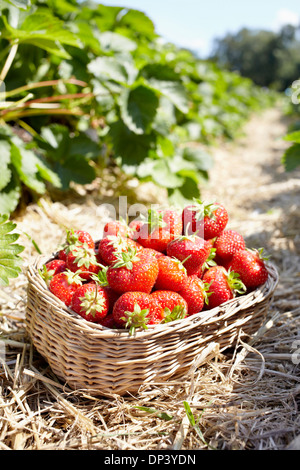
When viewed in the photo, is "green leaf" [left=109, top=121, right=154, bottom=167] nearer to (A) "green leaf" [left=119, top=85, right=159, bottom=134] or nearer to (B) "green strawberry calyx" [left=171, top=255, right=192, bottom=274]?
(A) "green leaf" [left=119, top=85, right=159, bottom=134]

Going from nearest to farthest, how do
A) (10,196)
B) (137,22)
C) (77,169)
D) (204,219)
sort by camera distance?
1. (204,219)
2. (10,196)
3. (77,169)
4. (137,22)

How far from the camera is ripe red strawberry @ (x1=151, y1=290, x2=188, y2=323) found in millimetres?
1156

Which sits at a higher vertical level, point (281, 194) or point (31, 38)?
point (31, 38)

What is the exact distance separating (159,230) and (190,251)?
0.48ft

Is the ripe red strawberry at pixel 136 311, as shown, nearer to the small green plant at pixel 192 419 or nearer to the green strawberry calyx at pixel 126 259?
the green strawberry calyx at pixel 126 259

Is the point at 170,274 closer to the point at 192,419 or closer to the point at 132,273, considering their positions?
the point at 132,273

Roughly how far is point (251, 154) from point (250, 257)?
4.70 metres

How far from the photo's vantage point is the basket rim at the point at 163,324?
1063 millimetres

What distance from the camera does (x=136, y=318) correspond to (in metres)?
1.07

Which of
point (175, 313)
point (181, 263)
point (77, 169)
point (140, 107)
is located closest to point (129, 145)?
point (140, 107)

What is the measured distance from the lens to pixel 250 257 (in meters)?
1.38

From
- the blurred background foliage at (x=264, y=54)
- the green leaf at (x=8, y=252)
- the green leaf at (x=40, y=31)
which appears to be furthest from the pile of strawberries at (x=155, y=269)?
the blurred background foliage at (x=264, y=54)
